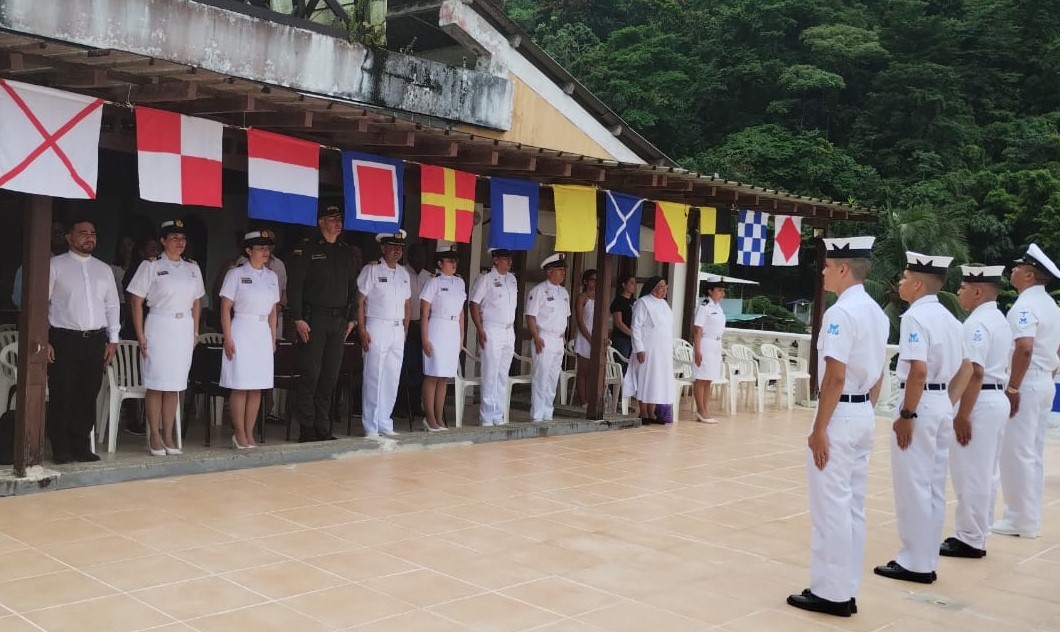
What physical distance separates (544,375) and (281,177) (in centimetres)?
396

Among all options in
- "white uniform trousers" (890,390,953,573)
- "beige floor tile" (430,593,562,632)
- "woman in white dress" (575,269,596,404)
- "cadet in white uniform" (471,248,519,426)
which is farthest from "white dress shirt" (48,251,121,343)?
"woman in white dress" (575,269,596,404)

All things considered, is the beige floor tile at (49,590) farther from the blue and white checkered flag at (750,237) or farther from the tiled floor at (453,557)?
the blue and white checkered flag at (750,237)

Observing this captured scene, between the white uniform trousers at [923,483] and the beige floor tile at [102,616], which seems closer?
the beige floor tile at [102,616]

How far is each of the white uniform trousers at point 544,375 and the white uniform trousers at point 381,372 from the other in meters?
2.06

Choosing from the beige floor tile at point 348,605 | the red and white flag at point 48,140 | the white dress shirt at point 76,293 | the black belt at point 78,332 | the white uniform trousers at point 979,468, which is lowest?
Answer: the beige floor tile at point 348,605

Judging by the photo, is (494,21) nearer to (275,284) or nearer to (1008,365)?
(275,284)

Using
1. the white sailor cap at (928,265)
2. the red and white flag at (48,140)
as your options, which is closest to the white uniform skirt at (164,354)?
the red and white flag at (48,140)

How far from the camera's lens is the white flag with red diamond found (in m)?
13.0

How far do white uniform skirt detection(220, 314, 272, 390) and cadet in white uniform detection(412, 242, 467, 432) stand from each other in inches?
70.6

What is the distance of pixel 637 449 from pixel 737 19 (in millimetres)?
33274

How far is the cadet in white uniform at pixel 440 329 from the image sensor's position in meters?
8.86

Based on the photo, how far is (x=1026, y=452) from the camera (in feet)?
21.0

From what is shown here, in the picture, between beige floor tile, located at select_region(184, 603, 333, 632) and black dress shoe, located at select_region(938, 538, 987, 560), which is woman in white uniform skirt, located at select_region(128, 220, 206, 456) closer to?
beige floor tile, located at select_region(184, 603, 333, 632)

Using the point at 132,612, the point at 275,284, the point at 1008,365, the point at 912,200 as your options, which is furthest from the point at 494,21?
the point at 912,200
